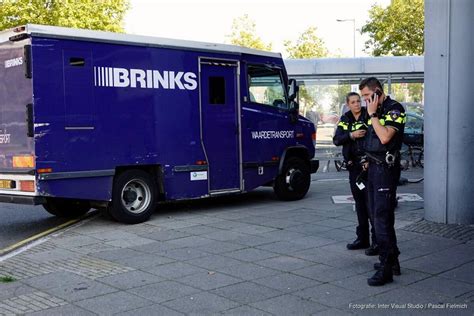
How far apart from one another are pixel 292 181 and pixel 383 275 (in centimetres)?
574

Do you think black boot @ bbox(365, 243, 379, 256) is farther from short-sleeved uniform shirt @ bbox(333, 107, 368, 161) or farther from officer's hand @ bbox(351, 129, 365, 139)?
officer's hand @ bbox(351, 129, 365, 139)

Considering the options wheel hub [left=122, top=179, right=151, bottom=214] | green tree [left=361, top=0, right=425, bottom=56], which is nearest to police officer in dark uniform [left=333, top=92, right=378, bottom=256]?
wheel hub [left=122, top=179, right=151, bottom=214]

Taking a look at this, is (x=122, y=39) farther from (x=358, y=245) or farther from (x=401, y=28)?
(x=401, y=28)

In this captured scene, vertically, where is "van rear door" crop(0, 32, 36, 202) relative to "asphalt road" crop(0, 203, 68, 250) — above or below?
above

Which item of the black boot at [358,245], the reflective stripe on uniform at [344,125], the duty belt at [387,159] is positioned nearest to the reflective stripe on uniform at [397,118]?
the duty belt at [387,159]

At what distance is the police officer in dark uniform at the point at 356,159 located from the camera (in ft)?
21.4

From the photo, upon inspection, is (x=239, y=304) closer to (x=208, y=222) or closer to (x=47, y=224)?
(x=208, y=222)

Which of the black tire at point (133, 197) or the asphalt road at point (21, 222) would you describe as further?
the black tire at point (133, 197)

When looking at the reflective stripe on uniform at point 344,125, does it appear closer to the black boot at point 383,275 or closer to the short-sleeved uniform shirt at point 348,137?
the short-sleeved uniform shirt at point 348,137

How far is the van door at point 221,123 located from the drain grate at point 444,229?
10.5ft

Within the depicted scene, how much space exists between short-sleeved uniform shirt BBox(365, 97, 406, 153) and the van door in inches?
177

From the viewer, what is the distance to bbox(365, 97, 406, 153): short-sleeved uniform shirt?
5461 millimetres

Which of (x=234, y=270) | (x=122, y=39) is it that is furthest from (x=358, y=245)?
(x=122, y=39)

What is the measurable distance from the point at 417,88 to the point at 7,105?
1717cm
